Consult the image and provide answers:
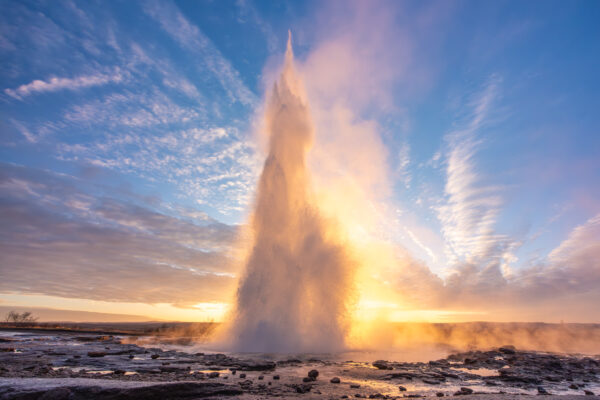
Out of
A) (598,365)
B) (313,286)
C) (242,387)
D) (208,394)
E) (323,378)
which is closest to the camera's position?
(208,394)

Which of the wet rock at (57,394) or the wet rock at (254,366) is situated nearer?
the wet rock at (57,394)

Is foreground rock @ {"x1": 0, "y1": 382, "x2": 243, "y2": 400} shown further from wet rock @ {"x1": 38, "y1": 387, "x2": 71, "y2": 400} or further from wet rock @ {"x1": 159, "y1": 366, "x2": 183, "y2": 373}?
wet rock @ {"x1": 159, "y1": 366, "x2": 183, "y2": 373}

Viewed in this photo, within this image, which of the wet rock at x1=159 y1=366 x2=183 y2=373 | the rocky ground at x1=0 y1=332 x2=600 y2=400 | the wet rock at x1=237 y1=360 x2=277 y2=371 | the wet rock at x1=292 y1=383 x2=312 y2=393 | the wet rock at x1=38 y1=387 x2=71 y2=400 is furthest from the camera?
the wet rock at x1=237 y1=360 x2=277 y2=371

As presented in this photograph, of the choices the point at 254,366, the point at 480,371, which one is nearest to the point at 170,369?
the point at 254,366

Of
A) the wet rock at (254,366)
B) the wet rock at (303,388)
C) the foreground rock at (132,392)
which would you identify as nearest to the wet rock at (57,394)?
the foreground rock at (132,392)

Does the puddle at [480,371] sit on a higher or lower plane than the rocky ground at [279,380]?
higher

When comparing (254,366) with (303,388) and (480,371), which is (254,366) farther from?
(480,371)

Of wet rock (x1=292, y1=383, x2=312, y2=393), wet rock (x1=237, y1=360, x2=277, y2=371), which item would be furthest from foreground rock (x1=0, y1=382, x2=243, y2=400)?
wet rock (x1=237, y1=360, x2=277, y2=371)

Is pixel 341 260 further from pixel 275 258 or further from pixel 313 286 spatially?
pixel 275 258

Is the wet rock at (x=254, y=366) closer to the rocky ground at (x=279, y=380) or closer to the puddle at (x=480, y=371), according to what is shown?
the rocky ground at (x=279, y=380)

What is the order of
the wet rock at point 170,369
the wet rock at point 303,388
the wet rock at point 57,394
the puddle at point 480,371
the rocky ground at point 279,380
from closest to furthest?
the wet rock at point 57,394, the rocky ground at point 279,380, the wet rock at point 303,388, the wet rock at point 170,369, the puddle at point 480,371

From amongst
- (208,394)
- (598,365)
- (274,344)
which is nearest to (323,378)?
(208,394)

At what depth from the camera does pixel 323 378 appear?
1403 centimetres

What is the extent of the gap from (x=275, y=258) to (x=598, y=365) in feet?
86.5
